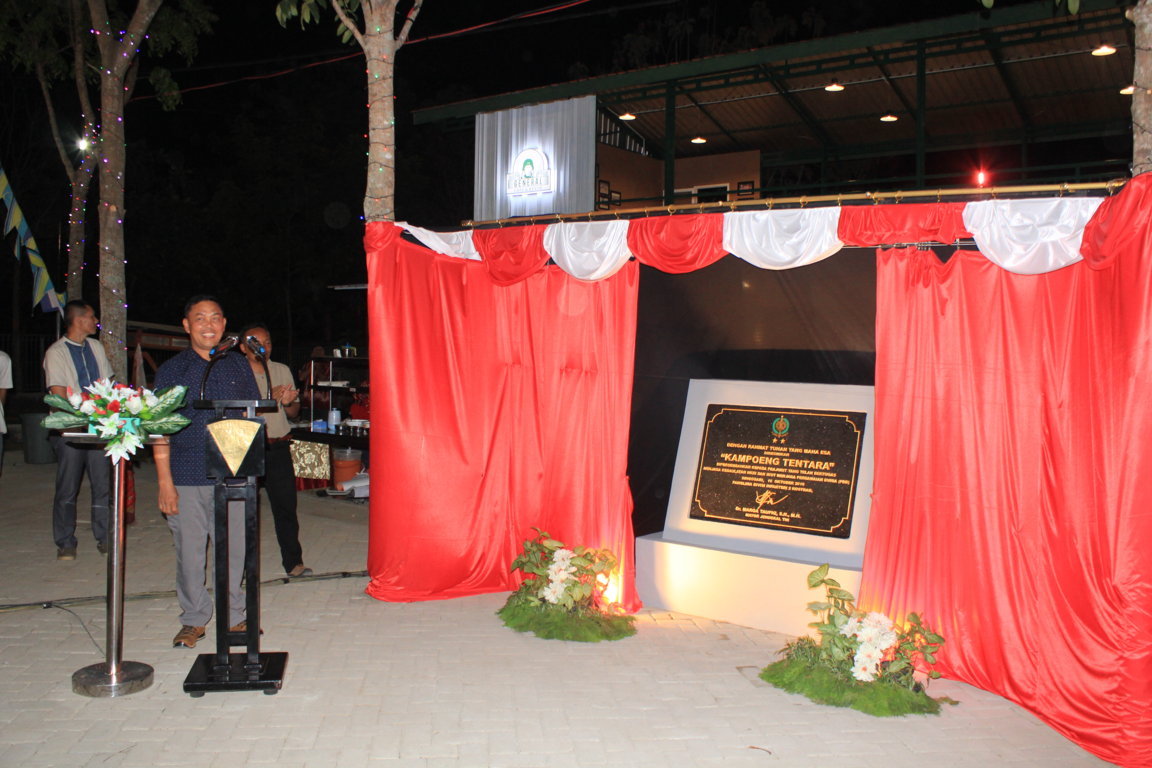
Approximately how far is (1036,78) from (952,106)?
1298 millimetres

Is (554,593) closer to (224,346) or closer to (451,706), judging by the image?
(451,706)

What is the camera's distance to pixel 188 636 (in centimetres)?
500

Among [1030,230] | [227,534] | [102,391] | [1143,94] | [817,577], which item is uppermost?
[1143,94]

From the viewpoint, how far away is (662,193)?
581 inches

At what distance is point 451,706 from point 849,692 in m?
2.02

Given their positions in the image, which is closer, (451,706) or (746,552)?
(451,706)

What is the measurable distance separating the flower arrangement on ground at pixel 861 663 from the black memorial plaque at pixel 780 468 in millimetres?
1006

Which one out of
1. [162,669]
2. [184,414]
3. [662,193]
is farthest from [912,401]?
[662,193]

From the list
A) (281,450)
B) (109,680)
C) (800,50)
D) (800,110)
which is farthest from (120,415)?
(800,110)

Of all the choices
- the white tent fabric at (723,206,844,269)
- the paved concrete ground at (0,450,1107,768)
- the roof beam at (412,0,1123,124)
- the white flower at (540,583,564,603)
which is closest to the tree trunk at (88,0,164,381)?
the paved concrete ground at (0,450,1107,768)

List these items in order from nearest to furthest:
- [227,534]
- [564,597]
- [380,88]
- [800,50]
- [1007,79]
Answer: [227,534] → [564,597] → [380,88] → [800,50] → [1007,79]

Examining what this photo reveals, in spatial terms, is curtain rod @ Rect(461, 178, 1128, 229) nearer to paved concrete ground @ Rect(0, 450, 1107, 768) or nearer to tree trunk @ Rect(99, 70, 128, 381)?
paved concrete ground @ Rect(0, 450, 1107, 768)

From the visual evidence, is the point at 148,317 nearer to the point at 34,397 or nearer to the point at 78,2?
the point at 34,397

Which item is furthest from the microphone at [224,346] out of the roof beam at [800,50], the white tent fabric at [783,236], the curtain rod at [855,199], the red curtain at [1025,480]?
the roof beam at [800,50]
